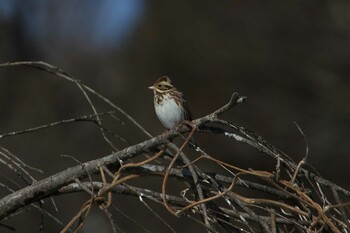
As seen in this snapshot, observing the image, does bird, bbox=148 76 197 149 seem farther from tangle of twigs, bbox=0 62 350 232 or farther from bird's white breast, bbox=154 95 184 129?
tangle of twigs, bbox=0 62 350 232

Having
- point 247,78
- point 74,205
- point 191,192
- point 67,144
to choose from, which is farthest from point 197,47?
point 191,192

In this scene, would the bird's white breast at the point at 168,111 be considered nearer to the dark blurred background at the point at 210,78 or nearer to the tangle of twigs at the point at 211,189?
Answer: the tangle of twigs at the point at 211,189

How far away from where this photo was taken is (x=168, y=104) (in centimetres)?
396

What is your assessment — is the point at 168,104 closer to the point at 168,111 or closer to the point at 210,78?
the point at 168,111

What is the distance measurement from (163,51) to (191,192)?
12.6m

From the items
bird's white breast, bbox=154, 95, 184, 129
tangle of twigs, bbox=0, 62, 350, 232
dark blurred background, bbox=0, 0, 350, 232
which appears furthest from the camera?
dark blurred background, bbox=0, 0, 350, 232

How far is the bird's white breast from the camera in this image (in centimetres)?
385

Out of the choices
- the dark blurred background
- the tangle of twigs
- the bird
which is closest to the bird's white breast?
the bird

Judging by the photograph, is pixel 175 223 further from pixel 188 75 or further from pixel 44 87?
pixel 44 87

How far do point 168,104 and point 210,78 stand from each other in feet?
29.2

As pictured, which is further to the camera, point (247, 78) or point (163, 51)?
point (163, 51)

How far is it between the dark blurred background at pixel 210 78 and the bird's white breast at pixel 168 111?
473 centimetres

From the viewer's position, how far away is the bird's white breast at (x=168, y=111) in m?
3.85

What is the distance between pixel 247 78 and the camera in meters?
12.2
